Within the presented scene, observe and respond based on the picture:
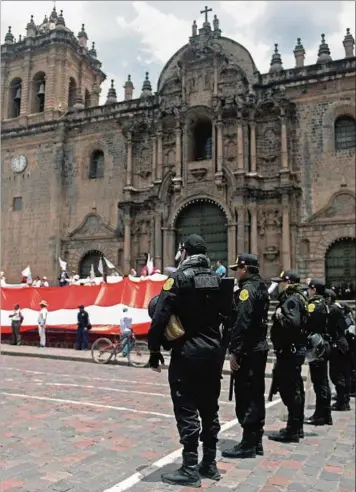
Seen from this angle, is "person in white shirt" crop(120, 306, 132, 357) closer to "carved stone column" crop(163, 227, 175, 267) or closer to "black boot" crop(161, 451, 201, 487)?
"carved stone column" crop(163, 227, 175, 267)

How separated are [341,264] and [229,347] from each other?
1741cm

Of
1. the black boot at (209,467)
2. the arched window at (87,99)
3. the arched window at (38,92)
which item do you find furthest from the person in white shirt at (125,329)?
the arched window at (38,92)

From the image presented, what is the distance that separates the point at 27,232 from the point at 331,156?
17.3 meters

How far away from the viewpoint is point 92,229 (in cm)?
2656

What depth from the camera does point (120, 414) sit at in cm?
683

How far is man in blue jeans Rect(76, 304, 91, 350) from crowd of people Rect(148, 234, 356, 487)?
36.4 feet

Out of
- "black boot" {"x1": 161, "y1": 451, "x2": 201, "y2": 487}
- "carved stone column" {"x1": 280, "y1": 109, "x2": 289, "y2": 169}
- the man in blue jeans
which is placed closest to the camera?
"black boot" {"x1": 161, "y1": 451, "x2": 201, "y2": 487}

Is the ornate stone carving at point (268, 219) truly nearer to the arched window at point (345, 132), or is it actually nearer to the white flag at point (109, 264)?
the arched window at point (345, 132)

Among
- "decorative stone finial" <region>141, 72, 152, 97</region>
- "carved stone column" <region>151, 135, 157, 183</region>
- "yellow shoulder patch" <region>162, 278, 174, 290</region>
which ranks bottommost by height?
"yellow shoulder patch" <region>162, 278, 174, 290</region>

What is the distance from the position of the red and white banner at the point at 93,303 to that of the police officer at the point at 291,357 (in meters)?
10.5

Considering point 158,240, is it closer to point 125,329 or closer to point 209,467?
point 125,329

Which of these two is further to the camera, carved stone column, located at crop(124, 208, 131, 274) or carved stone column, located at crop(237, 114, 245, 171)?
carved stone column, located at crop(124, 208, 131, 274)

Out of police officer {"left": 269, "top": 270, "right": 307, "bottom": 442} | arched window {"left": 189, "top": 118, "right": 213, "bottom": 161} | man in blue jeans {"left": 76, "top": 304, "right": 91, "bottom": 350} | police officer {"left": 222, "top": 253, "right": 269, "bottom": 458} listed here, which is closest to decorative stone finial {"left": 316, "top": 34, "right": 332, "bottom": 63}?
arched window {"left": 189, "top": 118, "right": 213, "bottom": 161}

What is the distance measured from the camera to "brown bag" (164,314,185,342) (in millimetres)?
4230
